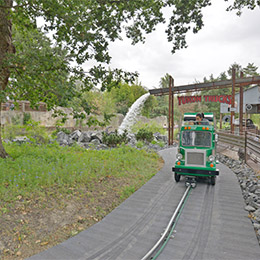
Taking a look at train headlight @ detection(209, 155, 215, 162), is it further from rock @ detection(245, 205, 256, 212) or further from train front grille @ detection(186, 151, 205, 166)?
rock @ detection(245, 205, 256, 212)

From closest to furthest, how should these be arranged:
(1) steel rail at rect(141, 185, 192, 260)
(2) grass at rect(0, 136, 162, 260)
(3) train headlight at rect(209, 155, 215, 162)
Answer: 1. (1) steel rail at rect(141, 185, 192, 260)
2. (2) grass at rect(0, 136, 162, 260)
3. (3) train headlight at rect(209, 155, 215, 162)

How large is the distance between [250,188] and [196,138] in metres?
2.54

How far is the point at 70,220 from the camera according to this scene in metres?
5.16

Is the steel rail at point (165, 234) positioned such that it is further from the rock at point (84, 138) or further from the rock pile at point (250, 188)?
the rock at point (84, 138)

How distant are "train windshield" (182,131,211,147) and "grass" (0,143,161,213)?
95.7 inches

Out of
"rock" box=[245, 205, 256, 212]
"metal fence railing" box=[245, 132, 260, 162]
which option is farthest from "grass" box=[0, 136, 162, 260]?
"metal fence railing" box=[245, 132, 260, 162]

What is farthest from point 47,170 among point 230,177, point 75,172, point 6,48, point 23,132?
point 23,132

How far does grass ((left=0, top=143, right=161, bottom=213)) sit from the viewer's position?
18.9 feet

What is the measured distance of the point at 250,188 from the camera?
7.25m

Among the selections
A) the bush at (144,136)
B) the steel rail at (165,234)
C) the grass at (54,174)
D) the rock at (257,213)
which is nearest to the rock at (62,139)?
the bush at (144,136)

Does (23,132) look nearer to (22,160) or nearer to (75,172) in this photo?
(22,160)

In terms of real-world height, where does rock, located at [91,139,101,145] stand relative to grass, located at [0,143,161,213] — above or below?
above

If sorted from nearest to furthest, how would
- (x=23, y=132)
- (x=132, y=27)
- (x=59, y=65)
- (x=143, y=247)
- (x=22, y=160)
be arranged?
1. (x=143, y=247)
2. (x=59, y=65)
3. (x=22, y=160)
4. (x=132, y=27)
5. (x=23, y=132)

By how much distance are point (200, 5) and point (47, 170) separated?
8460 millimetres
